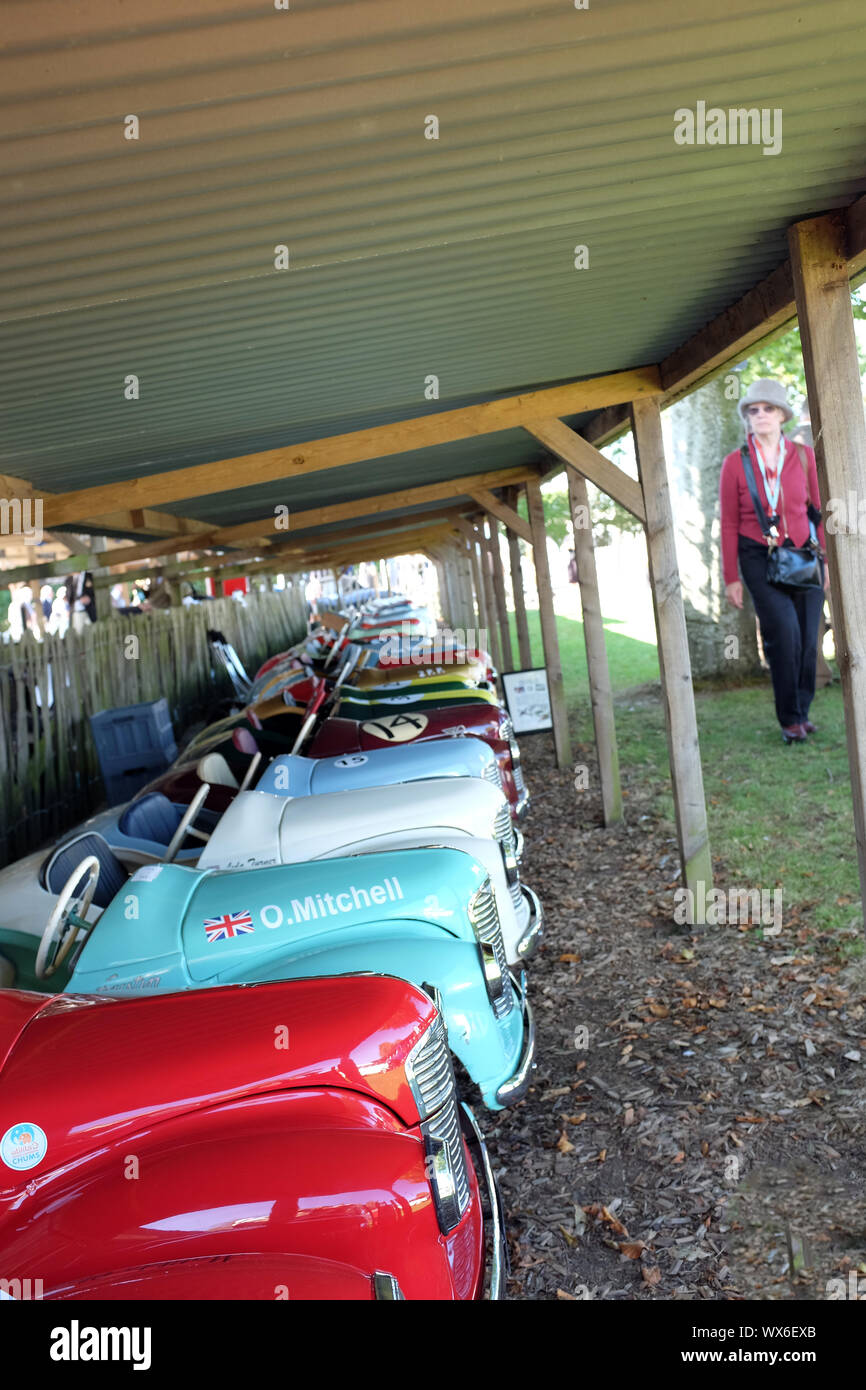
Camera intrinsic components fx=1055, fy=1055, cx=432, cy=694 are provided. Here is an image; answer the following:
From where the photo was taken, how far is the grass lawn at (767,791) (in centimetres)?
647

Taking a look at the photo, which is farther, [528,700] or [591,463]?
[528,700]

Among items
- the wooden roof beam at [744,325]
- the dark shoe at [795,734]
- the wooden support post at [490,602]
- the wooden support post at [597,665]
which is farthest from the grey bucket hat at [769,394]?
the wooden support post at [490,602]

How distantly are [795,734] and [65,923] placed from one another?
24.1 feet

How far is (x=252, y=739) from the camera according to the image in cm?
787

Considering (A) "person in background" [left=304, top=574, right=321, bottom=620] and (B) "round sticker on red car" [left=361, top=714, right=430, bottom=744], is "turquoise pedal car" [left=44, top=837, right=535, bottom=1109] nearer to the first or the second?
(B) "round sticker on red car" [left=361, top=714, right=430, bottom=744]

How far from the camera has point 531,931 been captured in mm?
5312

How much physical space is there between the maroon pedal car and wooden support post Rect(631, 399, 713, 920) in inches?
146

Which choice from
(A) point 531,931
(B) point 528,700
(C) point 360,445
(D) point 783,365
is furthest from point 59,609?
(A) point 531,931

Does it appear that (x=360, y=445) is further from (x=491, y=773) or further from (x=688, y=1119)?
(x=688, y=1119)

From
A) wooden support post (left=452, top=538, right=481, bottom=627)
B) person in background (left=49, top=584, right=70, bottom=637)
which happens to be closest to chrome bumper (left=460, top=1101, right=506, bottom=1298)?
wooden support post (left=452, top=538, right=481, bottom=627)

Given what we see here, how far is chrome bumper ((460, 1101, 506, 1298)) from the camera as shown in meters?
2.83

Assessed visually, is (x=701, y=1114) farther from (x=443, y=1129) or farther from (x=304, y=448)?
(x=304, y=448)

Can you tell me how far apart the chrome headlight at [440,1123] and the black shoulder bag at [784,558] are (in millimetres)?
7199
